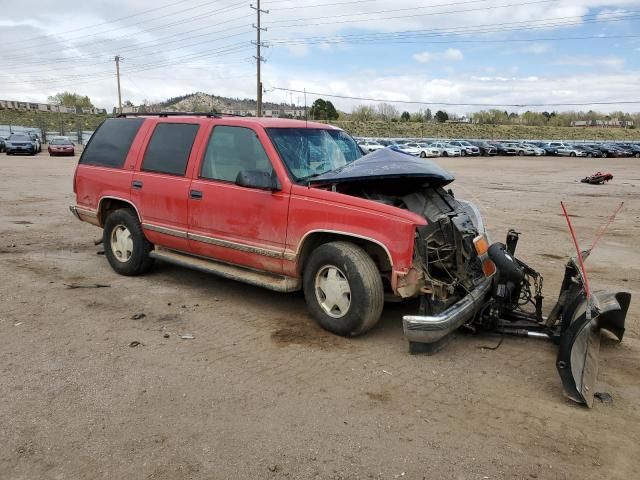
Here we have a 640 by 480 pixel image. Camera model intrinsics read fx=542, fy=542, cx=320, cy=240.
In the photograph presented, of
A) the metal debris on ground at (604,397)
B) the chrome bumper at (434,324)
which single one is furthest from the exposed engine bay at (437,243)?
the metal debris on ground at (604,397)

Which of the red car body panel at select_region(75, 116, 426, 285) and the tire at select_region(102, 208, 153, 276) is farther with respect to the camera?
the tire at select_region(102, 208, 153, 276)

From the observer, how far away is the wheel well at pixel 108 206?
21.7 feet

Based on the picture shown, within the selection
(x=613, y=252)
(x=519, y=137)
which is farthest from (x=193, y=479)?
(x=519, y=137)

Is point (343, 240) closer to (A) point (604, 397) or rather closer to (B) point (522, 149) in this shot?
(A) point (604, 397)

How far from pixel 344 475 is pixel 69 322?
129 inches

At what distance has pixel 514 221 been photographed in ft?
38.5

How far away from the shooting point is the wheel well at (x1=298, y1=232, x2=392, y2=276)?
4.79 metres

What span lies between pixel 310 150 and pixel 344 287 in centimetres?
161

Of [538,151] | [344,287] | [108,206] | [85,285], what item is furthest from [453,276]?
[538,151]

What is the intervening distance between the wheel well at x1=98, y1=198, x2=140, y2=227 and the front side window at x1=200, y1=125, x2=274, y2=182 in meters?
1.53

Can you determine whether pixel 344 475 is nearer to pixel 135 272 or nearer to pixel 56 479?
pixel 56 479

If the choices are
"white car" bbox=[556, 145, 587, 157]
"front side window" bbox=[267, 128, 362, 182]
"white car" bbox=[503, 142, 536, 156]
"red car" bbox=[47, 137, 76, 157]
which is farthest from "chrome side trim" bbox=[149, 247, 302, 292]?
"white car" bbox=[556, 145, 587, 157]

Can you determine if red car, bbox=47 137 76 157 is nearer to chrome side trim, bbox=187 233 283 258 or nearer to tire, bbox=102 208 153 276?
tire, bbox=102 208 153 276

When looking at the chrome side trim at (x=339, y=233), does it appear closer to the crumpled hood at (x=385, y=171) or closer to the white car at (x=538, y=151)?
the crumpled hood at (x=385, y=171)
